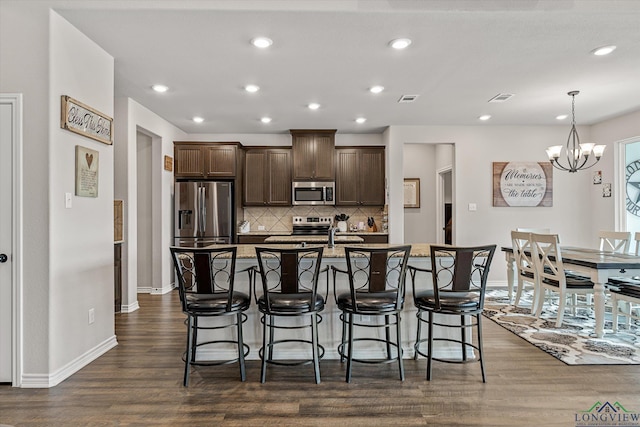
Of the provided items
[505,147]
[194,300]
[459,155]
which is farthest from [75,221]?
[505,147]

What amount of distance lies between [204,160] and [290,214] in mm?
1732

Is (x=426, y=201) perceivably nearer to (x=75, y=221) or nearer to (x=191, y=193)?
(x=191, y=193)

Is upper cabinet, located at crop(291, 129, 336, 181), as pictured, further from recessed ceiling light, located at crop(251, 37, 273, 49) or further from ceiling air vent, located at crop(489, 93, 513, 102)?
recessed ceiling light, located at crop(251, 37, 273, 49)

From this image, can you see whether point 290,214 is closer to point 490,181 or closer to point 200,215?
point 200,215

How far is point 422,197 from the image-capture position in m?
7.95

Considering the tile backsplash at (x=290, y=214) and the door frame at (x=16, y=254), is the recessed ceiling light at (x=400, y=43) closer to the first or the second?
the door frame at (x=16, y=254)

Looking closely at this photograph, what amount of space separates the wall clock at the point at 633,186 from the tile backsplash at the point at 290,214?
3683mm

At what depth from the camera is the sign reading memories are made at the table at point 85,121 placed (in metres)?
2.80

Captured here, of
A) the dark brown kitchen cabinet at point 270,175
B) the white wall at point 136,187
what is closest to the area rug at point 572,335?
the dark brown kitchen cabinet at point 270,175

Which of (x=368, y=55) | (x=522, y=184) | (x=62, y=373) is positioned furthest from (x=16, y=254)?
(x=522, y=184)

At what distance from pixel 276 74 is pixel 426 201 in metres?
4.91

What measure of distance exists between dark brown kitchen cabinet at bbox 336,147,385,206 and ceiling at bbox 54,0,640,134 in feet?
3.78

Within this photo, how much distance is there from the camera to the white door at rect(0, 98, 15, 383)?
8.77ft

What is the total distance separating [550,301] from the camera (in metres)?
5.16
